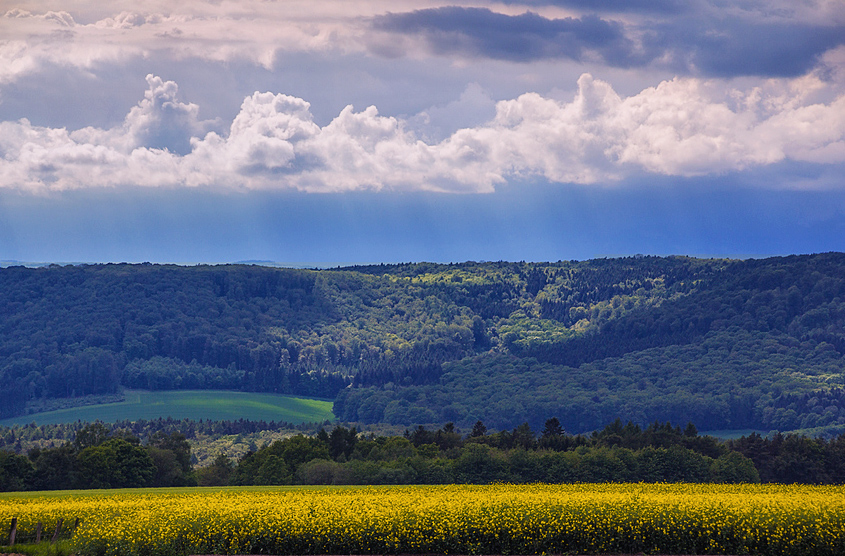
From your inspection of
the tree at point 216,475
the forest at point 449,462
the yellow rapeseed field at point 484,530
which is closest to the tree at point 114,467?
the forest at point 449,462

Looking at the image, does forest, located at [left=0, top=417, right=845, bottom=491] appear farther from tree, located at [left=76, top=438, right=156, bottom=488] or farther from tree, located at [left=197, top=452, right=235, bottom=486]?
tree, located at [left=197, top=452, right=235, bottom=486]

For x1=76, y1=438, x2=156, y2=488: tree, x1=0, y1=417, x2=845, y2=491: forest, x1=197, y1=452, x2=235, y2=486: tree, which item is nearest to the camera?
x1=0, y1=417, x2=845, y2=491: forest

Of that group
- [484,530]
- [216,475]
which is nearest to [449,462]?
[216,475]

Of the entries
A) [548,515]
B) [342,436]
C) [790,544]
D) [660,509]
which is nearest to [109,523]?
[548,515]

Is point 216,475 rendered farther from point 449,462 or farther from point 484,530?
point 484,530

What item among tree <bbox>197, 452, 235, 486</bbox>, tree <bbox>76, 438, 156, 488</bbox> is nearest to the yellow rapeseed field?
tree <bbox>76, 438, 156, 488</bbox>

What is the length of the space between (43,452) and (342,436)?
4160 centimetres

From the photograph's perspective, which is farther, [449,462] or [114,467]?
[114,467]

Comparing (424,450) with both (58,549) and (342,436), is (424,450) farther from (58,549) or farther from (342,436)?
(58,549)

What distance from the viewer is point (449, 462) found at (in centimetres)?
10006

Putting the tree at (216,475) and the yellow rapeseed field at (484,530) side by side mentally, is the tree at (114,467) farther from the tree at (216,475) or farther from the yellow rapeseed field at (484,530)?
the yellow rapeseed field at (484,530)

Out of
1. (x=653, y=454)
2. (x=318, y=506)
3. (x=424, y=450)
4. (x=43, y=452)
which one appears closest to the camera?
(x=318, y=506)

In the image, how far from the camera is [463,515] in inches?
1747

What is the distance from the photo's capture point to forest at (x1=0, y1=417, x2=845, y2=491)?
97.2 meters
